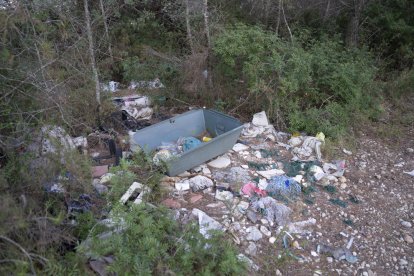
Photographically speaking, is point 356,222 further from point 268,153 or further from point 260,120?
point 260,120

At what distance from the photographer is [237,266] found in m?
2.69

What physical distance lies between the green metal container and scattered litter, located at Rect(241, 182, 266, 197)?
0.59m

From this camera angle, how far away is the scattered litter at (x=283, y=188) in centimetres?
395

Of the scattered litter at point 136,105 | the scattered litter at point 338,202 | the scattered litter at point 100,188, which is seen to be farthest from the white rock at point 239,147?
the scattered litter at point 100,188

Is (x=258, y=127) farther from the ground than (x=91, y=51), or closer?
closer

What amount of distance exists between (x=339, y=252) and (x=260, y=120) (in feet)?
7.86

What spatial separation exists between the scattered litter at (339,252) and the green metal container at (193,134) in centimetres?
154

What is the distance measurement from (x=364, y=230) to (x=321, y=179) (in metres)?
0.80

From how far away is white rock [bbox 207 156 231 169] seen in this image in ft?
14.2

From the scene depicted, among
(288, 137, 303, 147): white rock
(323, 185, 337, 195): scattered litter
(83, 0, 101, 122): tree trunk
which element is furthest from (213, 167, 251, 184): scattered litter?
(83, 0, 101, 122): tree trunk

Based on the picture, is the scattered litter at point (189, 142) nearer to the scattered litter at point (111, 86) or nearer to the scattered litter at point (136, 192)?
the scattered litter at point (136, 192)

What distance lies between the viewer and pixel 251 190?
3.91 meters

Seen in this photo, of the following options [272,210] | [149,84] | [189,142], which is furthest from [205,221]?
[149,84]

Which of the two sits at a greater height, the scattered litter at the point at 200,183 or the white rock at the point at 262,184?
the scattered litter at the point at 200,183
